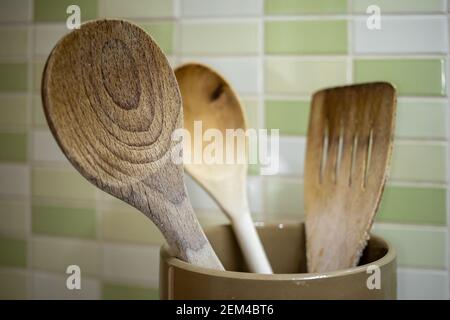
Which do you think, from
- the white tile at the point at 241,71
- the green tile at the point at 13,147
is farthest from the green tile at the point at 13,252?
the white tile at the point at 241,71

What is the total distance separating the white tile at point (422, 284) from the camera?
50cm

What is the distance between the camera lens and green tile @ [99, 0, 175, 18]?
0.55 m

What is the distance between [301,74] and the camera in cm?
51

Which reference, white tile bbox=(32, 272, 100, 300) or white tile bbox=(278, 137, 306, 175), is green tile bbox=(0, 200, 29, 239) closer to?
white tile bbox=(32, 272, 100, 300)

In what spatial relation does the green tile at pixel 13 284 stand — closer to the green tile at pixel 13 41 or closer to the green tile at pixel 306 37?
the green tile at pixel 13 41

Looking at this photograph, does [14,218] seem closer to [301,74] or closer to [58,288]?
[58,288]

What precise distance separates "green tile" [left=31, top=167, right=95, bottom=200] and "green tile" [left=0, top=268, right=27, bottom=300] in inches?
4.3

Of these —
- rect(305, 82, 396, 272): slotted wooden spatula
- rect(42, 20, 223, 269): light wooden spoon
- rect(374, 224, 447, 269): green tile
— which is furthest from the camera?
rect(374, 224, 447, 269): green tile

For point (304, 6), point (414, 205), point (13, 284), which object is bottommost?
point (13, 284)

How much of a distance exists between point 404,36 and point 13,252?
0.54 metres

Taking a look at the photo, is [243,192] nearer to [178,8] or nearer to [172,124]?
[172,124]

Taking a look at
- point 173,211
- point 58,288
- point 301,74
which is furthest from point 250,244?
point 58,288

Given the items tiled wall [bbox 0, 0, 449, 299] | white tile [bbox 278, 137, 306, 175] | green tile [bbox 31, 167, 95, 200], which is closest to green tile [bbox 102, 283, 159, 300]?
tiled wall [bbox 0, 0, 449, 299]
